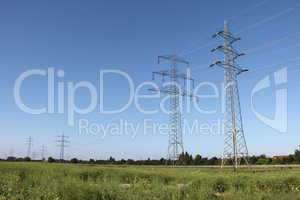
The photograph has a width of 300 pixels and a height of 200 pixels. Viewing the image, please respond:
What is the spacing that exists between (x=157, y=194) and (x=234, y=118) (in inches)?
985

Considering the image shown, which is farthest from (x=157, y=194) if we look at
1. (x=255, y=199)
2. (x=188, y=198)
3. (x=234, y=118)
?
(x=234, y=118)

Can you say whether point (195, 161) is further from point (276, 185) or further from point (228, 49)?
point (276, 185)

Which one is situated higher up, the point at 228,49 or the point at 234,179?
the point at 228,49

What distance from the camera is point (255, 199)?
11094 mm

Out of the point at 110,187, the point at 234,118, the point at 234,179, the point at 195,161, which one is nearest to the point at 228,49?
the point at 234,118

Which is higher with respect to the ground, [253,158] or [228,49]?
[228,49]

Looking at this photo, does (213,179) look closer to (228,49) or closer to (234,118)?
(234,118)

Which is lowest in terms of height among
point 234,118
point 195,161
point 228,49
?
point 195,161

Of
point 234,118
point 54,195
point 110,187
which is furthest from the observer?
point 234,118

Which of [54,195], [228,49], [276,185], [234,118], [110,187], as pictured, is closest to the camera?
[54,195]

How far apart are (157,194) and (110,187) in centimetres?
132

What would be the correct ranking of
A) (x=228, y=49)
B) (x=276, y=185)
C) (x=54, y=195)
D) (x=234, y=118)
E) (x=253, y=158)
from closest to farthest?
(x=54, y=195) → (x=276, y=185) → (x=234, y=118) → (x=228, y=49) → (x=253, y=158)

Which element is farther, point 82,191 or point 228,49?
point 228,49

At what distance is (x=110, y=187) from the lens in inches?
423
